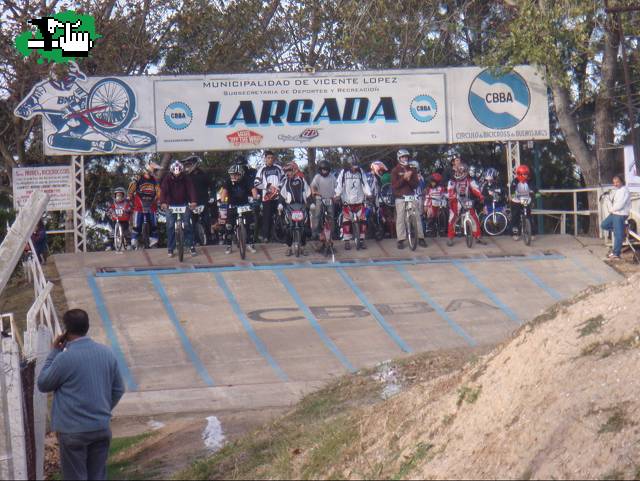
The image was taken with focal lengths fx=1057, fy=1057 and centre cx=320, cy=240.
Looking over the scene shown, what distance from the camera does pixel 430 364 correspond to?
1101cm

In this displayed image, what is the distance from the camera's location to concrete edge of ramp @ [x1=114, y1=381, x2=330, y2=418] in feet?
40.0

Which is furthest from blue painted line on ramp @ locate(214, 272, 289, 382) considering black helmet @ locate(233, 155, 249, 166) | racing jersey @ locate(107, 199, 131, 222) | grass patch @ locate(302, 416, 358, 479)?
grass patch @ locate(302, 416, 358, 479)

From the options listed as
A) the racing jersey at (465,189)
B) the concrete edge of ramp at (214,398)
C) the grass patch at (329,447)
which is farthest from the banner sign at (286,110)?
Result: the grass patch at (329,447)

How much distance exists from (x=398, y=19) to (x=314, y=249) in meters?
6.83

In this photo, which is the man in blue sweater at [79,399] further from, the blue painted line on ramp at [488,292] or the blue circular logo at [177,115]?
the blue circular logo at [177,115]

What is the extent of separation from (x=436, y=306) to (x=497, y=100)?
7.35 metres

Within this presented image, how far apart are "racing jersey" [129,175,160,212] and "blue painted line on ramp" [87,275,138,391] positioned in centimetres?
224

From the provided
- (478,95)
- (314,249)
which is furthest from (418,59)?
(314,249)

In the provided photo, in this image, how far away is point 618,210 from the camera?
19375mm

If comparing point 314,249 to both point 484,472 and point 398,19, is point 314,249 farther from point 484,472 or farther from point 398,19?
point 484,472

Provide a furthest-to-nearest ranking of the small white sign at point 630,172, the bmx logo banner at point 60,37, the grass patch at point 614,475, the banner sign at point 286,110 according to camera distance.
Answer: the bmx logo banner at point 60,37, the banner sign at point 286,110, the small white sign at point 630,172, the grass patch at point 614,475

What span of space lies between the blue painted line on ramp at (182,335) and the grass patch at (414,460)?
685cm

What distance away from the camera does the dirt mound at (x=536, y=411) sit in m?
6.19

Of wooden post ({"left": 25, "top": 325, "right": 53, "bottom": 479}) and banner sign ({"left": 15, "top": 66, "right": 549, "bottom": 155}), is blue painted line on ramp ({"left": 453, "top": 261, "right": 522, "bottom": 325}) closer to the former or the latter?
banner sign ({"left": 15, "top": 66, "right": 549, "bottom": 155})
